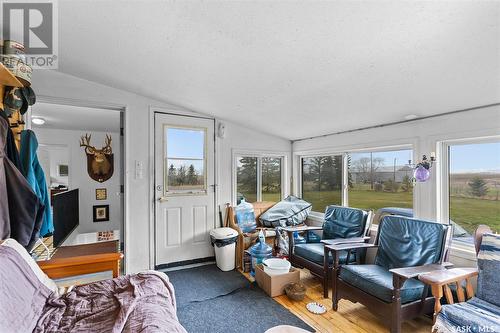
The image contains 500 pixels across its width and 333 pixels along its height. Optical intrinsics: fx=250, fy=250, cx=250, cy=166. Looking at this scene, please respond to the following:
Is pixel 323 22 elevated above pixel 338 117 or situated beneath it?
elevated above

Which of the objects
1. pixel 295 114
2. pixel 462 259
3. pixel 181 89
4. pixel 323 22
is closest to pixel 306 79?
pixel 323 22

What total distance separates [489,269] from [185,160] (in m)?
3.25

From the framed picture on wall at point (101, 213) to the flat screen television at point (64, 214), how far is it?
0.98 feet

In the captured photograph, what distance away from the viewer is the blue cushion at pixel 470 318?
4.79 feet

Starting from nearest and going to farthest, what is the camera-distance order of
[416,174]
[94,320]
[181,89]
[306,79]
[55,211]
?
[94,320] < [306,79] < [416,174] < [181,89] < [55,211]

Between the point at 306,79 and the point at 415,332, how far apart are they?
7.44ft

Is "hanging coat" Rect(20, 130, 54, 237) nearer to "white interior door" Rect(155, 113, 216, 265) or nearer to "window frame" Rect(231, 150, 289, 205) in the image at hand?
"white interior door" Rect(155, 113, 216, 265)

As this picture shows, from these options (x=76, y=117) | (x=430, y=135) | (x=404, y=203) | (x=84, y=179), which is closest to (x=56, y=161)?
(x=84, y=179)

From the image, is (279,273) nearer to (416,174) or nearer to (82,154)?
(416,174)

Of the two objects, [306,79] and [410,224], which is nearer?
[306,79]

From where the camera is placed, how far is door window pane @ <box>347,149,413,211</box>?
9.49 ft

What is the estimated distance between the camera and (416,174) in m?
2.55

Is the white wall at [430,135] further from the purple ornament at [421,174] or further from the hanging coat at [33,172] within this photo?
the hanging coat at [33,172]

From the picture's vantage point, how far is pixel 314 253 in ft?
8.98
